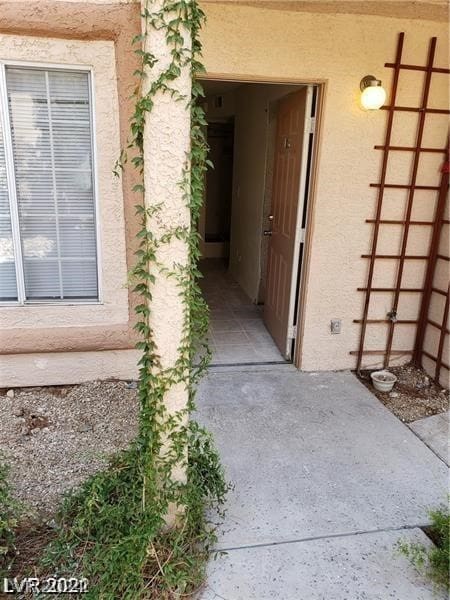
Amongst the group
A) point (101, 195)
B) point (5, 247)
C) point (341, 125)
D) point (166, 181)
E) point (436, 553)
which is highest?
point (341, 125)

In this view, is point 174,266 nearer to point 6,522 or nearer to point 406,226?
point 6,522

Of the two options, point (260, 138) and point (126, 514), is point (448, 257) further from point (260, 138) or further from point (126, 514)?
point (126, 514)

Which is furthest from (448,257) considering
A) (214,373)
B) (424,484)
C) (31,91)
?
(31,91)

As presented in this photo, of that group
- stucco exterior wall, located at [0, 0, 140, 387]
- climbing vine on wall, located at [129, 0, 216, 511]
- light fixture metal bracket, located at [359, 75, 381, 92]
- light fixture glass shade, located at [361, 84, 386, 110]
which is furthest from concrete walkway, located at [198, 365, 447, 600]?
light fixture metal bracket, located at [359, 75, 381, 92]

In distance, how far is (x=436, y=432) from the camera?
3004mm

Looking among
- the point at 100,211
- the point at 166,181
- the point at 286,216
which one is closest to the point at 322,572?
the point at 166,181

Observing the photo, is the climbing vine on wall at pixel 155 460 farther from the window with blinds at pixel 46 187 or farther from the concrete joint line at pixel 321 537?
the window with blinds at pixel 46 187

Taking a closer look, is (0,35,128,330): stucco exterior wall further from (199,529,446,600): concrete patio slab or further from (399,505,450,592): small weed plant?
(399,505,450,592): small weed plant

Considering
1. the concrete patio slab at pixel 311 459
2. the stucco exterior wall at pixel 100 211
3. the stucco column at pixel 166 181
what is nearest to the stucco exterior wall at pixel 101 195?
the stucco exterior wall at pixel 100 211

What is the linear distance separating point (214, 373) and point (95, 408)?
3.30 feet

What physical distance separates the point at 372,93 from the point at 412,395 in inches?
91.0

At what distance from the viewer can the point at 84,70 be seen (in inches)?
116

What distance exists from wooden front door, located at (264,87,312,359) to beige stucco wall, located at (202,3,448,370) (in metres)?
0.19

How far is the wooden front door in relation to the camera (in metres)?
3.56
